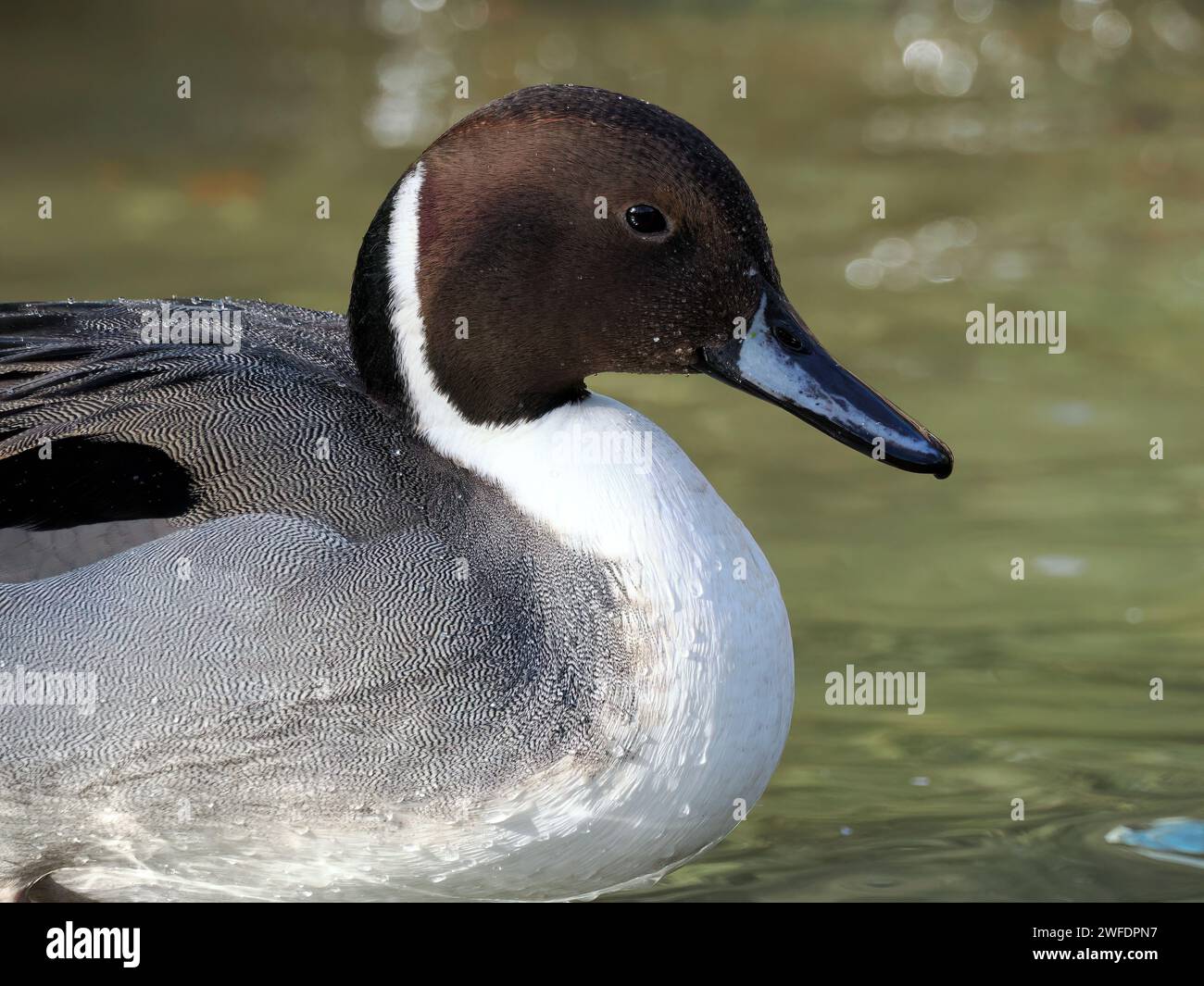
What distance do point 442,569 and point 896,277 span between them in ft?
14.3

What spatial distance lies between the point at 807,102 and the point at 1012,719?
Result: 199 inches

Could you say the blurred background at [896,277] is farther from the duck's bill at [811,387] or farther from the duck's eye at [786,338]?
the duck's eye at [786,338]

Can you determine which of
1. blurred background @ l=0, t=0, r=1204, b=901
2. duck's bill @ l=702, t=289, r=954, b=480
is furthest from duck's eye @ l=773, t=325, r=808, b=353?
blurred background @ l=0, t=0, r=1204, b=901

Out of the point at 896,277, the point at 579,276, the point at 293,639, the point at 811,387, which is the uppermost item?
the point at 896,277

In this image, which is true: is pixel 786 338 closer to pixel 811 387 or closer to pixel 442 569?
pixel 811 387

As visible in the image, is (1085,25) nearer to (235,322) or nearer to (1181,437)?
(1181,437)

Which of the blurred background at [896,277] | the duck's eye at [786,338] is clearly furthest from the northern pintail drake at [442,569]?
the blurred background at [896,277]

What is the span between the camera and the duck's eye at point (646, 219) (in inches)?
136

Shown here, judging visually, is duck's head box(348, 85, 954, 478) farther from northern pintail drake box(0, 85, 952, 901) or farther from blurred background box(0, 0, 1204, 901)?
blurred background box(0, 0, 1204, 901)

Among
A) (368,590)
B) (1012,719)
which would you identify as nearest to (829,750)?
(1012,719)

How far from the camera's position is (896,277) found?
7422 millimetres

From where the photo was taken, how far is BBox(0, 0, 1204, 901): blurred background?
4266mm

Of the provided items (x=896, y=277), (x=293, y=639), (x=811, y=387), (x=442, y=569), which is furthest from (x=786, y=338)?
(x=896, y=277)

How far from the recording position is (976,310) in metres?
7.05
